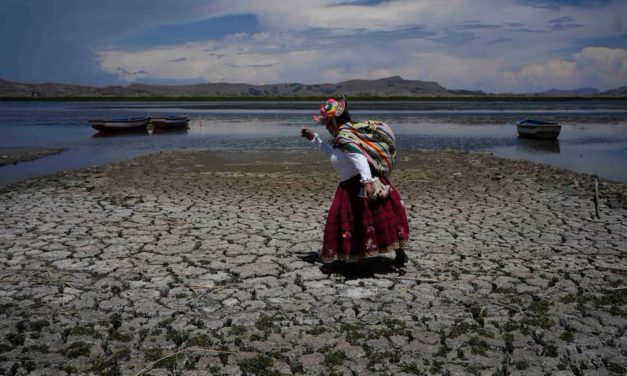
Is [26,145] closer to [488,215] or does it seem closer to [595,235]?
[488,215]

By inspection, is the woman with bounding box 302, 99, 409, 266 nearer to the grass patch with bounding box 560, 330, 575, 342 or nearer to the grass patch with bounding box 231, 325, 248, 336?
the grass patch with bounding box 231, 325, 248, 336

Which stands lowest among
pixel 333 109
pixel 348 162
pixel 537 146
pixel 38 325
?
pixel 38 325

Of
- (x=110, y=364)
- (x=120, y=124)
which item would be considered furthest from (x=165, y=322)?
(x=120, y=124)

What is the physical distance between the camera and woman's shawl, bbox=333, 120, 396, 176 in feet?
16.8

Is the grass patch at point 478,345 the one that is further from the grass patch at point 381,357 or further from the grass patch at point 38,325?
the grass patch at point 38,325

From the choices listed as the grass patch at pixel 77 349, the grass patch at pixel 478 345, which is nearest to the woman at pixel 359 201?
the grass patch at pixel 478 345

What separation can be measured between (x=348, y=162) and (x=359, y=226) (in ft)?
2.10

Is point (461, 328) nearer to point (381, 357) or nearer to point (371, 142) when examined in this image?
point (381, 357)

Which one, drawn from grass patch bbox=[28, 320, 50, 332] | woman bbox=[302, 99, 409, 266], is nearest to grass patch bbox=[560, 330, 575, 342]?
woman bbox=[302, 99, 409, 266]

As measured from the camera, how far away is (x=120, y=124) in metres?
30.0

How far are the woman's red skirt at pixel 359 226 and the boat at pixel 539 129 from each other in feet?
72.0

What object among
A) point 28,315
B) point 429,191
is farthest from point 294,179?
point 28,315

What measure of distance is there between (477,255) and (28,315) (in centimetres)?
468

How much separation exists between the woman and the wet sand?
14575 mm
